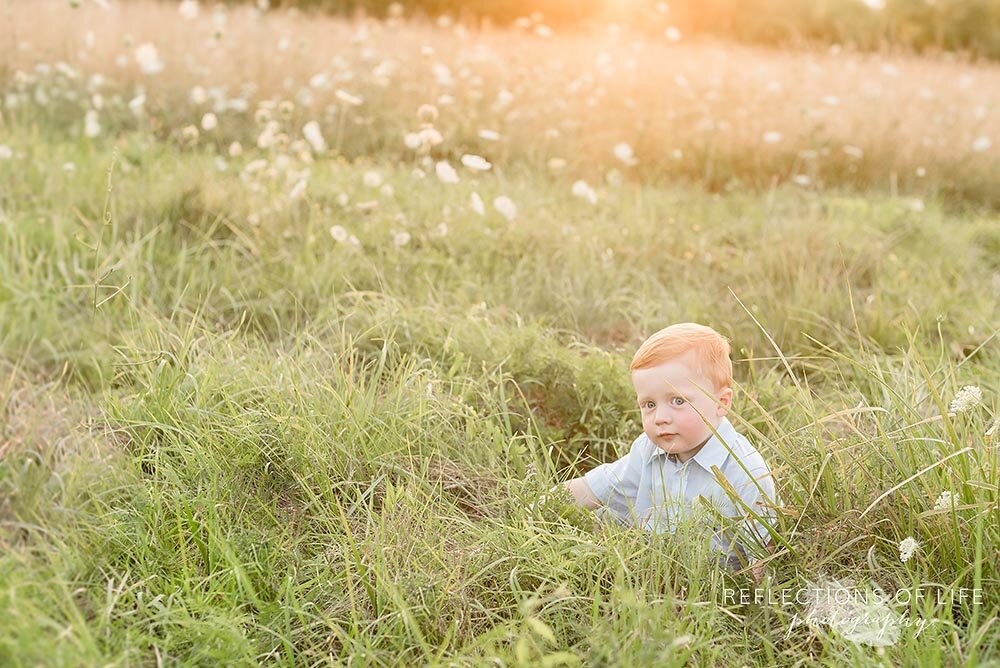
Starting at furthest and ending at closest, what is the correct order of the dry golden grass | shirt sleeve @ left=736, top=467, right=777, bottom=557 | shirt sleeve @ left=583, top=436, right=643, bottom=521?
the dry golden grass, shirt sleeve @ left=583, top=436, right=643, bottom=521, shirt sleeve @ left=736, top=467, right=777, bottom=557

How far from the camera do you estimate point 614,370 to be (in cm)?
290

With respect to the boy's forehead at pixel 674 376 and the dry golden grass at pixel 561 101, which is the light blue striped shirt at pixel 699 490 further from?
the dry golden grass at pixel 561 101

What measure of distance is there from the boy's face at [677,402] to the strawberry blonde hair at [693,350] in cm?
1

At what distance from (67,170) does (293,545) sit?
9.50 feet

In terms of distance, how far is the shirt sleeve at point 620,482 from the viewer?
2375 mm

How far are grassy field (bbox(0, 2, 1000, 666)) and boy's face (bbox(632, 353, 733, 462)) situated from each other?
17 centimetres

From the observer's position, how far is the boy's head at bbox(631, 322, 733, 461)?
2217mm

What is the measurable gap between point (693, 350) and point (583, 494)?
47 cm

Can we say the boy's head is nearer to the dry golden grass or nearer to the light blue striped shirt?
the light blue striped shirt

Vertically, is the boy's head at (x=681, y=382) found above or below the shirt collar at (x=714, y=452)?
above

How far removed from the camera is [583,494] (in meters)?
2.42

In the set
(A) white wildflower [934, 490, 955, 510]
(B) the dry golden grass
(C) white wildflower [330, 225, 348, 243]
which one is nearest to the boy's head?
(A) white wildflower [934, 490, 955, 510]

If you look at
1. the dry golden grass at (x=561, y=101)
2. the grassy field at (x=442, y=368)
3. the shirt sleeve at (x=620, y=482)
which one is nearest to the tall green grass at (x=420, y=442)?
the grassy field at (x=442, y=368)

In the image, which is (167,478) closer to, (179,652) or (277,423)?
(277,423)
